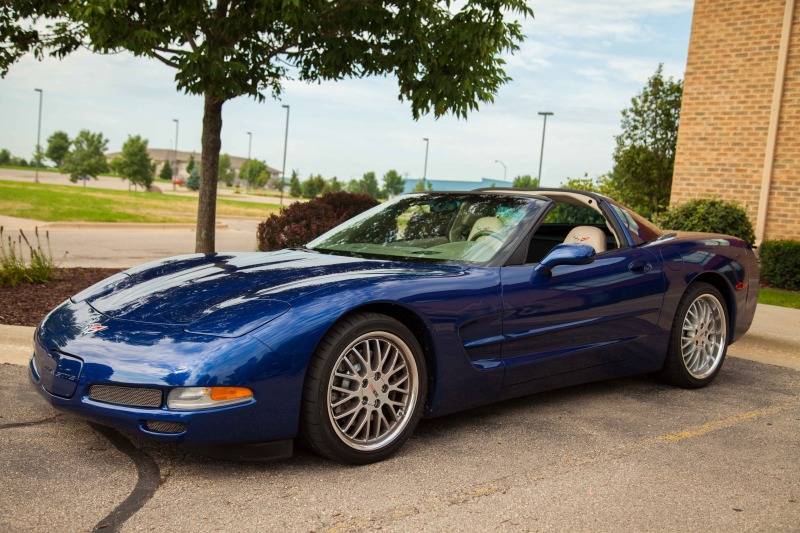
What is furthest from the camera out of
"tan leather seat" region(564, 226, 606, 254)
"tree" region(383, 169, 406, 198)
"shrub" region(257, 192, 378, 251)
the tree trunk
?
"tree" region(383, 169, 406, 198)

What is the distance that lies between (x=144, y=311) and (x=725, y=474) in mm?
2814

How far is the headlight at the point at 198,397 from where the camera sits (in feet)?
10.6

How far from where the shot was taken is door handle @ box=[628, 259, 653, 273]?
16.4 feet

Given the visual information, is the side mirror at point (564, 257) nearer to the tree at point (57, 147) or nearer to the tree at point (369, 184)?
the tree at point (369, 184)

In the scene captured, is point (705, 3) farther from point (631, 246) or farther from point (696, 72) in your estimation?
point (631, 246)

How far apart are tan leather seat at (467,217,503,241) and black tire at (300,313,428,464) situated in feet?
3.56

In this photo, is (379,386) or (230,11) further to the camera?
(230,11)

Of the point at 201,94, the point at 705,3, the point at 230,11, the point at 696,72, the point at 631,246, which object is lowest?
the point at 631,246

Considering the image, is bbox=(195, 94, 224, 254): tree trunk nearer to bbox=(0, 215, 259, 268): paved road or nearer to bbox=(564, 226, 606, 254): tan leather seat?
bbox=(0, 215, 259, 268): paved road

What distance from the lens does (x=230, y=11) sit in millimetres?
7965

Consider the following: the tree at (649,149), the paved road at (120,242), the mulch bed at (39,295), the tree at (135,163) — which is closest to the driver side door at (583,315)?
the mulch bed at (39,295)

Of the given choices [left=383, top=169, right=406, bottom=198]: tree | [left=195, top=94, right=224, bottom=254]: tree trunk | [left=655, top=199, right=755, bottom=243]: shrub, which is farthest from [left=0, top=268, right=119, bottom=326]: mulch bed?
[left=383, top=169, right=406, bottom=198]: tree

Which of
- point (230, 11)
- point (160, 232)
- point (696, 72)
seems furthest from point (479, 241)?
point (160, 232)

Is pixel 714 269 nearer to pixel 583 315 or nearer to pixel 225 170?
pixel 583 315
